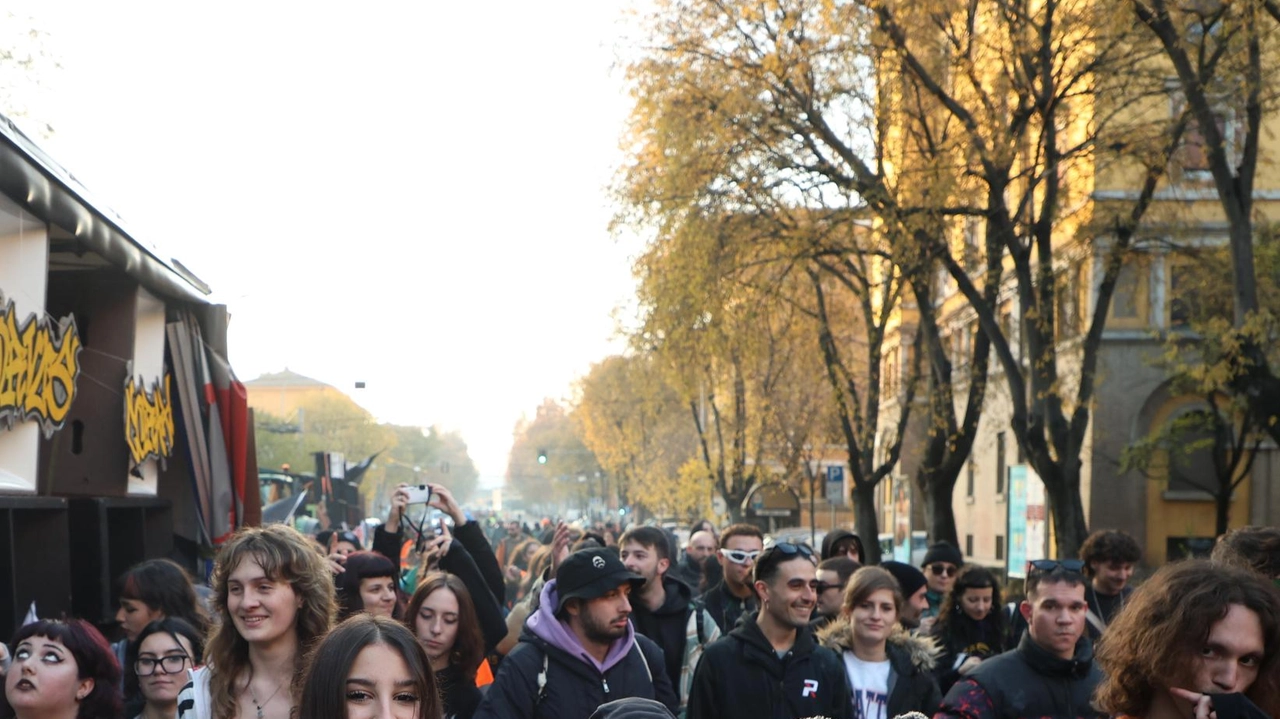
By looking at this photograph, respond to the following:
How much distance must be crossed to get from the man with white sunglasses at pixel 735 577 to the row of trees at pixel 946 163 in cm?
866

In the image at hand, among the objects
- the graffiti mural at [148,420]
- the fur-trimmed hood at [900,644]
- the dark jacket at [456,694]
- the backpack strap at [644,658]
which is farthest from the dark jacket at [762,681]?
the graffiti mural at [148,420]

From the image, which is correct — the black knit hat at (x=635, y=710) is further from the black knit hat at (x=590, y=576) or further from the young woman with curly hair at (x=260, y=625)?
the black knit hat at (x=590, y=576)

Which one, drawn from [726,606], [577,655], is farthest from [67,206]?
[726,606]

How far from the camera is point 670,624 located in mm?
8273

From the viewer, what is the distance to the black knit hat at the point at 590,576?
611 centimetres

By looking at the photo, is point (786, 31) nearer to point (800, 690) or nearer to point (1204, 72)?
point (1204, 72)

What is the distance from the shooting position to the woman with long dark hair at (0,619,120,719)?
18.1 ft

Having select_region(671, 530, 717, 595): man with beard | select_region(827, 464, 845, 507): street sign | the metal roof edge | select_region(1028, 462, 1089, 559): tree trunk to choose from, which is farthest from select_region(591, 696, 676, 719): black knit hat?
select_region(827, 464, 845, 507): street sign

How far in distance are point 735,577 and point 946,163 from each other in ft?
41.6

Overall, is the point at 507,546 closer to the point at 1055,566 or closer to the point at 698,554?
the point at 698,554

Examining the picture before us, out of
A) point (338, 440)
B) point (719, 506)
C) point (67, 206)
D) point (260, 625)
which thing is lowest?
point (719, 506)

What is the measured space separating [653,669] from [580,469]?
115m

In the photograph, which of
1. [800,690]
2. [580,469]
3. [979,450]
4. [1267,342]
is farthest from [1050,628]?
[580,469]

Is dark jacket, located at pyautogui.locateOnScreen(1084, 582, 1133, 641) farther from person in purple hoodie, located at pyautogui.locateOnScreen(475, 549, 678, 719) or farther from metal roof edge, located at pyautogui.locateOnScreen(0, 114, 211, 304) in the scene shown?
metal roof edge, located at pyautogui.locateOnScreen(0, 114, 211, 304)
